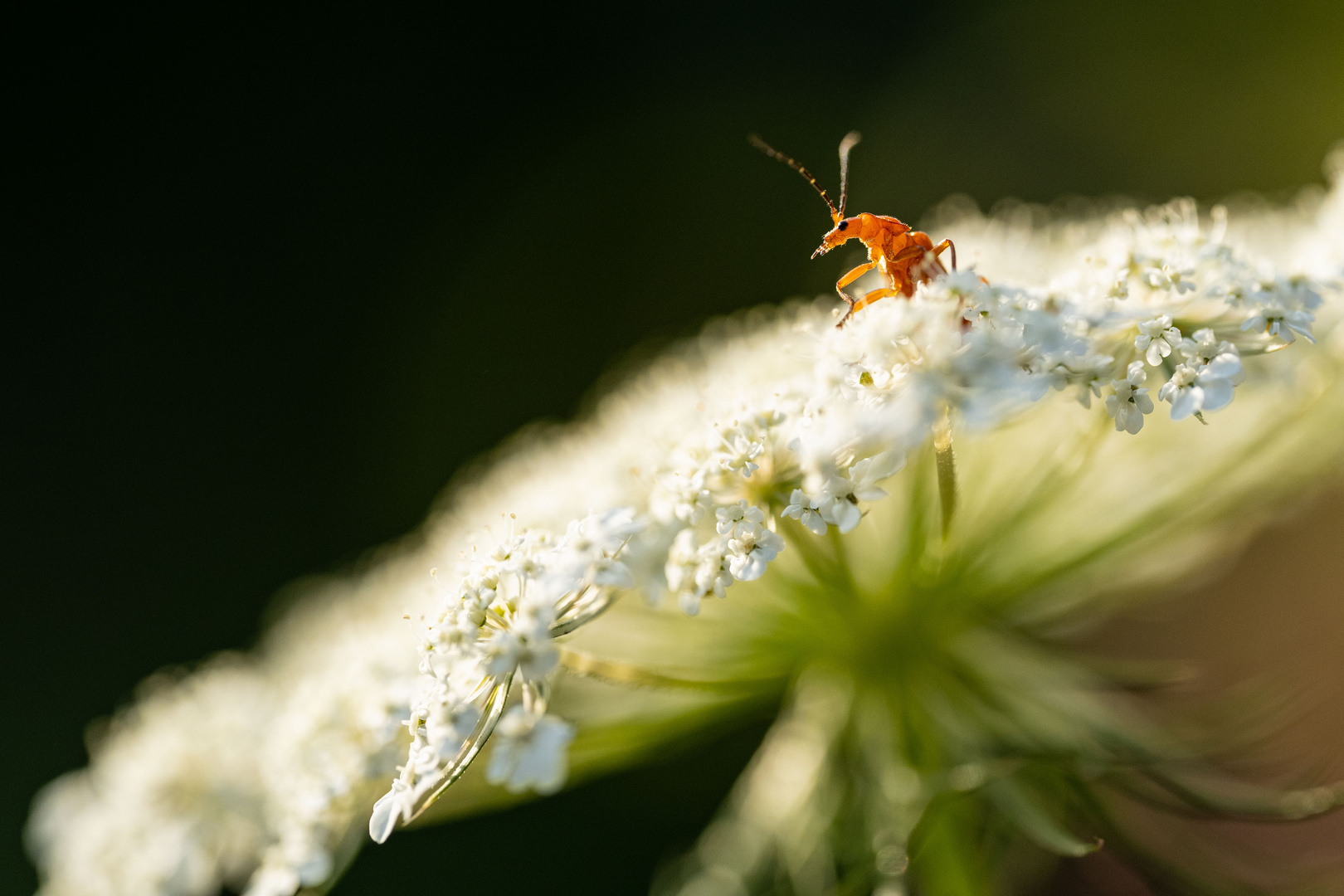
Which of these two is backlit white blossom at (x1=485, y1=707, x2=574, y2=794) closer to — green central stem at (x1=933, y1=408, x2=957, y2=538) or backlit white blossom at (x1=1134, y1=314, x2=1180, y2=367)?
green central stem at (x1=933, y1=408, x2=957, y2=538)

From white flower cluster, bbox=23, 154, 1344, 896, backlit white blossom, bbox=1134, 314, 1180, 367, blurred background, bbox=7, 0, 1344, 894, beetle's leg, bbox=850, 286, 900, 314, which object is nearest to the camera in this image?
white flower cluster, bbox=23, 154, 1344, 896

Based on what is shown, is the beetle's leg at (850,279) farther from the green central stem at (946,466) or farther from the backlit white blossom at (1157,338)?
the backlit white blossom at (1157,338)

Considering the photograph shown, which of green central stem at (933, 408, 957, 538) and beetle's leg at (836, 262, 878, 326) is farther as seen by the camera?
beetle's leg at (836, 262, 878, 326)

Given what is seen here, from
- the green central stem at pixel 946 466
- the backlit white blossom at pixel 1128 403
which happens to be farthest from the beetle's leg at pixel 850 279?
the backlit white blossom at pixel 1128 403

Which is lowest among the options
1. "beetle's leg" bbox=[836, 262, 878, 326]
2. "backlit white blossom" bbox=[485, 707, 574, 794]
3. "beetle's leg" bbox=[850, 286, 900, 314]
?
"backlit white blossom" bbox=[485, 707, 574, 794]

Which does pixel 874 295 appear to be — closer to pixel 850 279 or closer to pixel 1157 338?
pixel 850 279

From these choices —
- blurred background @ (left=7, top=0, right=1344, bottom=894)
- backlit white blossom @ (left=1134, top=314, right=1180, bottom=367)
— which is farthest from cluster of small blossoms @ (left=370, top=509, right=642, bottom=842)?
blurred background @ (left=7, top=0, right=1344, bottom=894)

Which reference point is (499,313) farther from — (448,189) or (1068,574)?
(1068,574)

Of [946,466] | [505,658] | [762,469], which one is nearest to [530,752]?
[505,658]

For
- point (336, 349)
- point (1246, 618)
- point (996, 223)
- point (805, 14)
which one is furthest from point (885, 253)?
point (805, 14)
